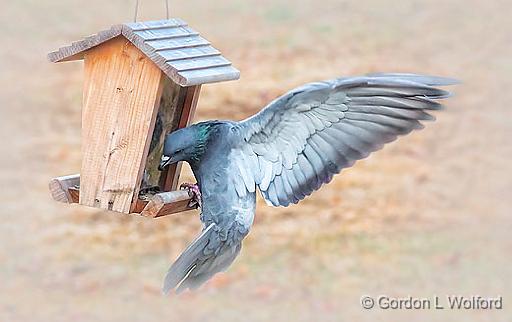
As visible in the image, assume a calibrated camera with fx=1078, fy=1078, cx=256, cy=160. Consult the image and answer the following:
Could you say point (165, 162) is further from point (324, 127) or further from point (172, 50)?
point (324, 127)

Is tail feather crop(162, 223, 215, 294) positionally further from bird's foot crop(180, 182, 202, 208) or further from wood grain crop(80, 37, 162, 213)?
wood grain crop(80, 37, 162, 213)

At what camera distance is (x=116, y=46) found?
4.10 meters

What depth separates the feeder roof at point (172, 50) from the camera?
3928 mm

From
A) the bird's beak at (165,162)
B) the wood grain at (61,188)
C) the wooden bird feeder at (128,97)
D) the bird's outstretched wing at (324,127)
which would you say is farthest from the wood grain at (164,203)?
the wood grain at (61,188)

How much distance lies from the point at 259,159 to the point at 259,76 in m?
6.03

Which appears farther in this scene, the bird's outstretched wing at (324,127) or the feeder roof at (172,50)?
the feeder roof at (172,50)

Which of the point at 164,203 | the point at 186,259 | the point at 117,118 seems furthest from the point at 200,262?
the point at 117,118

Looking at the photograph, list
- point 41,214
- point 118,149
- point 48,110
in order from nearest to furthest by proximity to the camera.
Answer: point 118,149 → point 41,214 → point 48,110

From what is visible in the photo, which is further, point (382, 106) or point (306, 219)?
point (306, 219)

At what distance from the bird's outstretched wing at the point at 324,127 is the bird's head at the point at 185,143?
0.48 ft

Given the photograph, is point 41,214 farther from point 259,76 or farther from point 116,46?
point 116,46

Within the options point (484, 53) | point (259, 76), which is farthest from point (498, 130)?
point (259, 76)

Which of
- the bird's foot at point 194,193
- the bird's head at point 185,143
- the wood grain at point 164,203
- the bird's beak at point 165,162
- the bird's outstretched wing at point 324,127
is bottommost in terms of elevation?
the bird's foot at point 194,193

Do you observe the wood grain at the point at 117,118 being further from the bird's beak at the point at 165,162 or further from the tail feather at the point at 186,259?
the tail feather at the point at 186,259
